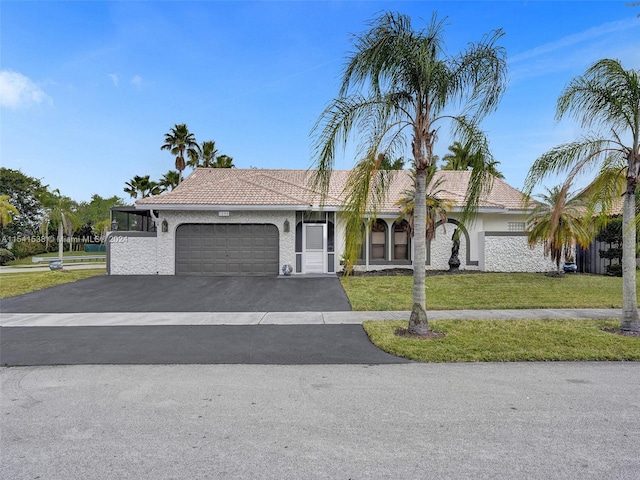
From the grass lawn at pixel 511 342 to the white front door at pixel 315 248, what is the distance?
366 inches

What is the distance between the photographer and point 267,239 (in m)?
17.3

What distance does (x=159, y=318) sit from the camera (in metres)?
9.12

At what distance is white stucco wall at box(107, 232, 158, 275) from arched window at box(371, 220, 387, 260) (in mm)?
10717

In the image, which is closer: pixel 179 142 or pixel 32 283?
pixel 32 283

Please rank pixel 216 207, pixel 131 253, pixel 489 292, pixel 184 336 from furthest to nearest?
pixel 131 253 < pixel 216 207 < pixel 489 292 < pixel 184 336

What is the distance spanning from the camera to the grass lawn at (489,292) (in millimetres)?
10500

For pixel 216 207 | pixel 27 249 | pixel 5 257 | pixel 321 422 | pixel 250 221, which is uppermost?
pixel 216 207

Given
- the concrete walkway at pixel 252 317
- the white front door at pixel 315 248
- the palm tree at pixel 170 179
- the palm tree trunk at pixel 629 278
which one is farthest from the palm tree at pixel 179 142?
the palm tree trunk at pixel 629 278

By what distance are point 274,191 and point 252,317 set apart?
392 inches

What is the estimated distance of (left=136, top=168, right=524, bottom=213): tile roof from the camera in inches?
663

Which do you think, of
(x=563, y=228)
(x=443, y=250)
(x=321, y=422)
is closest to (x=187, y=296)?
(x=321, y=422)

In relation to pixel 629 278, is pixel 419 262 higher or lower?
higher

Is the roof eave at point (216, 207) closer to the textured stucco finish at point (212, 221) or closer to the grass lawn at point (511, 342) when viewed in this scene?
the textured stucco finish at point (212, 221)

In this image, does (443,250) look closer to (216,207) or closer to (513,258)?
(513,258)
